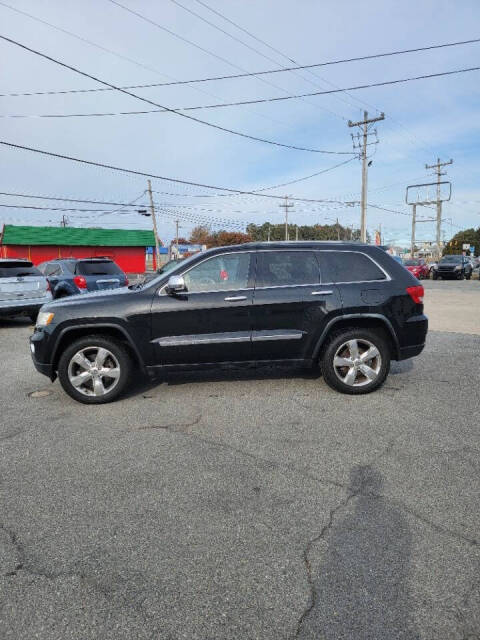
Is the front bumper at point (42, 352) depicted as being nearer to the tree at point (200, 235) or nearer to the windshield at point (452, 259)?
the windshield at point (452, 259)

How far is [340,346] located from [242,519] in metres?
2.67

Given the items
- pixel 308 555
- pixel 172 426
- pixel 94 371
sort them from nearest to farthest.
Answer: pixel 308 555 → pixel 172 426 → pixel 94 371

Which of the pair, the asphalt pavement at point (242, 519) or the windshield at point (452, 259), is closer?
the asphalt pavement at point (242, 519)

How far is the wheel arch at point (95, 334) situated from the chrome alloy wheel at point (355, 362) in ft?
7.35

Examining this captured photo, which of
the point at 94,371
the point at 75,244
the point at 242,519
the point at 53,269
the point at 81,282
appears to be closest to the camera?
the point at 242,519

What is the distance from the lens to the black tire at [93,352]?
478 centimetres

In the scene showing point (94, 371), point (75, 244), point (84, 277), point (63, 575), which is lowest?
point (63, 575)

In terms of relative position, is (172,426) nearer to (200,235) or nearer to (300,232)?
(200,235)

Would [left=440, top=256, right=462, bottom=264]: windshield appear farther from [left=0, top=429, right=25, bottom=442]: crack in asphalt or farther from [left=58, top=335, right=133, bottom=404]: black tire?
[left=0, top=429, right=25, bottom=442]: crack in asphalt

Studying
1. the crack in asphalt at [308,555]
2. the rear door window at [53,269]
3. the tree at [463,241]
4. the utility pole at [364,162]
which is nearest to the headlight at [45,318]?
the crack in asphalt at [308,555]

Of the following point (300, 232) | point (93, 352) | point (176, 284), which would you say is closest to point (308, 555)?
point (176, 284)

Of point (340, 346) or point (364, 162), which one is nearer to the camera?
point (340, 346)

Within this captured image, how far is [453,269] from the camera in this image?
98.2ft

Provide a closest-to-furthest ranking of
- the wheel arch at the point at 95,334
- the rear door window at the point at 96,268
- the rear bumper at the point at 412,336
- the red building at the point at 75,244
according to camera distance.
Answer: the wheel arch at the point at 95,334 → the rear bumper at the point at 412,336 → the rear door window at the point at 96,268 → the red building at the point at 75,244
